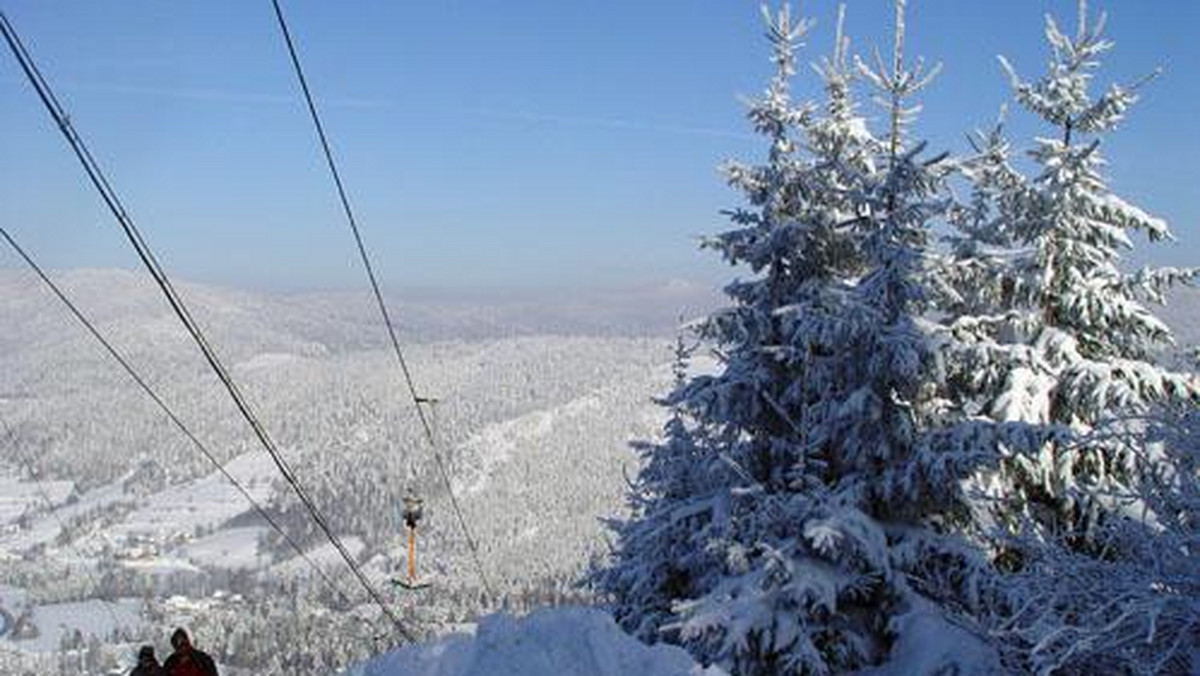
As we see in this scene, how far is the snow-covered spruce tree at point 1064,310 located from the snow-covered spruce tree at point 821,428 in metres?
0.92

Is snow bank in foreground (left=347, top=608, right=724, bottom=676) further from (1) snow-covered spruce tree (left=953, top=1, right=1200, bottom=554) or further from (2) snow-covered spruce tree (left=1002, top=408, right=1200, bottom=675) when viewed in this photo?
(1) snow-covered spruce tree (left=953, top=1, right=1200, bottom=554)

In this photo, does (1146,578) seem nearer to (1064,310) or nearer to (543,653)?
(543,653)

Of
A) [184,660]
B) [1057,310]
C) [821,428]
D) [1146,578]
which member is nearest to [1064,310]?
[1057,310]

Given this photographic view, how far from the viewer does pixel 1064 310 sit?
45.4ft

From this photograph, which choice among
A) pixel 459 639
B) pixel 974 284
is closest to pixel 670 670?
pixel 459 639

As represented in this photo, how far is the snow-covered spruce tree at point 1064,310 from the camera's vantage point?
42.5 feet

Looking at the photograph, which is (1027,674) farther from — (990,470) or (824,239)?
(824,239)

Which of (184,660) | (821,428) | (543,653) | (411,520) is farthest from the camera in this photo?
(411,520)

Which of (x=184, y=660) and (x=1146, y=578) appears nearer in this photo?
(x=1146, y=578)

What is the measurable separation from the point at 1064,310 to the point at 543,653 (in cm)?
923

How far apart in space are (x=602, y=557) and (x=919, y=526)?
5.71m

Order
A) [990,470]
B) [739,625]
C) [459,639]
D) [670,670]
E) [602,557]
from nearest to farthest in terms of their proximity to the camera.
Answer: [670,670] → [459,639] → [739,625] → [990,470] → [602,557]

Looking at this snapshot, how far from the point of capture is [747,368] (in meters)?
13.6

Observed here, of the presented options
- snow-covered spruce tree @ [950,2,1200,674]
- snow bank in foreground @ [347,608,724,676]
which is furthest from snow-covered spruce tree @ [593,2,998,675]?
snow bank in foreground @ [347,608,724,676]
